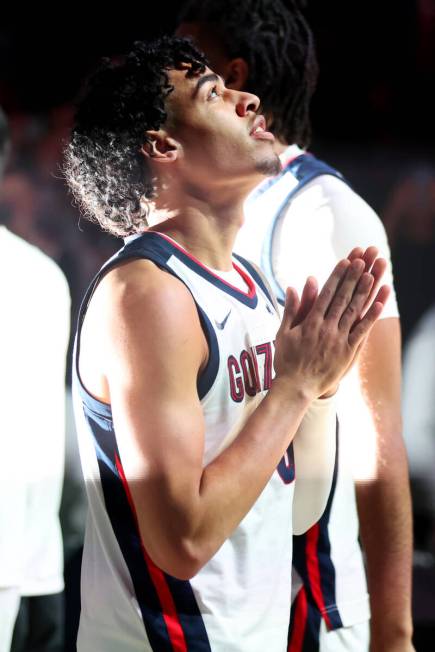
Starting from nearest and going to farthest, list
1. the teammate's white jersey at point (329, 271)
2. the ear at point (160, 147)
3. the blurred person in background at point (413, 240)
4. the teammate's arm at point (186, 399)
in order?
1. the teammate's arm at point (186, 399)
2. the ear at point (160, 147)
3. the teammate's white jersey at point (329, 271)
4. the blurred person in background at point (413, 240)

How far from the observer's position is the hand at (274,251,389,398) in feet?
3.32

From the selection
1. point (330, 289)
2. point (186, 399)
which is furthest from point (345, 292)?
point (186, 399)

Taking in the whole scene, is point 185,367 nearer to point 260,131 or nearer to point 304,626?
point 260,131

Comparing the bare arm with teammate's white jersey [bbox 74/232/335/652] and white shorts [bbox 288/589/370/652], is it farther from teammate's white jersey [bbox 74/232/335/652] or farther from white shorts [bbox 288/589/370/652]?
teammate's white jersey [bbox 74/232/335/652]

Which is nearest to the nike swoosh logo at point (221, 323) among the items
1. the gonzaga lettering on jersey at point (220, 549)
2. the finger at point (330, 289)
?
the gonzaga lettering on jersey at point (220, 549)

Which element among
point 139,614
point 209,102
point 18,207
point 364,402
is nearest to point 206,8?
point 209,102

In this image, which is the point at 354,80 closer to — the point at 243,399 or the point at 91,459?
the point at 243,399

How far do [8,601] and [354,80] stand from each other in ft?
3.10

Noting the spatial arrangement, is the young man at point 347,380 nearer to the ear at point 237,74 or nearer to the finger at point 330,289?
the ear at point 237,74

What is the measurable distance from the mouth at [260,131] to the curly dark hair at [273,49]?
0.05 meters

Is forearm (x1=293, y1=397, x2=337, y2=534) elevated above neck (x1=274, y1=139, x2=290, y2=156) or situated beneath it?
situated beneath

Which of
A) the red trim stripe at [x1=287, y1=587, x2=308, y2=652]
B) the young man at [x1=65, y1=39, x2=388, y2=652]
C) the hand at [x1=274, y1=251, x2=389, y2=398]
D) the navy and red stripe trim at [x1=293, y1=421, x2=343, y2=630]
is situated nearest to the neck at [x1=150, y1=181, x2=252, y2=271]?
the young man at [x1=65, y1=39, x2=388, y2=652]

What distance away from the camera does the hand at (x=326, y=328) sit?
3.32 ft

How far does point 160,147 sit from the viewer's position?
3.43 feet
